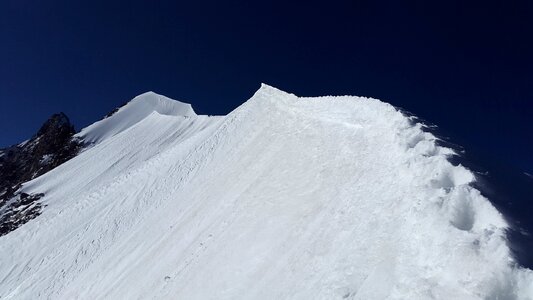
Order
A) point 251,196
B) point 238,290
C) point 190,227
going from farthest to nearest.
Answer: point 190,227, point 251,196, point 238,290

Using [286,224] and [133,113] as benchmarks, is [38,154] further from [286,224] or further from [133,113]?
[286,224]

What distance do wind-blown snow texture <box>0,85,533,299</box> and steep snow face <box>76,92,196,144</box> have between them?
153 ft

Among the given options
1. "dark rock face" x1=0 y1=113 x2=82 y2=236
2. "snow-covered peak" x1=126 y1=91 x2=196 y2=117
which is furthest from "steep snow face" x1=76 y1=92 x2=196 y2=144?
"dark rock face" x1=0 y1=113 x2=82 y2=236

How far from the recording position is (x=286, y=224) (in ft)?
36.3

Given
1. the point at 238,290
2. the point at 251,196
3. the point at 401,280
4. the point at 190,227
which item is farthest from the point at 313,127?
the point at 401,280

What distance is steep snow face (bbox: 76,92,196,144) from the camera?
250 ft

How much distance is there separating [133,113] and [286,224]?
74909 millimetres

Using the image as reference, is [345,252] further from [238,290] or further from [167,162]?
[167,162]

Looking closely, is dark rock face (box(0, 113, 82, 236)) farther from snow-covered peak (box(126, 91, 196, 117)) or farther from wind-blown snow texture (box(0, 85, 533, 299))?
wind-blown snow texture (box(0, 85, 533, 299))

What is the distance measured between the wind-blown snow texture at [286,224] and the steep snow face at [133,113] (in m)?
46.6

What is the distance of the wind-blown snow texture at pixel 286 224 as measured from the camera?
6.05 m

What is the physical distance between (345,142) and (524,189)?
5.95m

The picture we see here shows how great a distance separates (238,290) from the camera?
9.48 meters

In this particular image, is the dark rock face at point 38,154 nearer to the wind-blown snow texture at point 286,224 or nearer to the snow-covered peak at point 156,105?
the snow-covered peak at point 156,105
